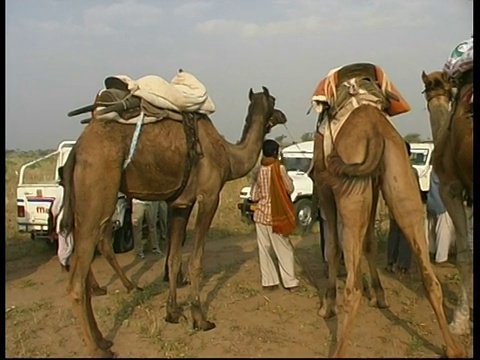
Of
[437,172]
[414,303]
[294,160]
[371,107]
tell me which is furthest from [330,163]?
[294,160]

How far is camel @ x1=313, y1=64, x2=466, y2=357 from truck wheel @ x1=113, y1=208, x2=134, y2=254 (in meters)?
6.85

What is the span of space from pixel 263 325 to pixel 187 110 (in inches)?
95.8

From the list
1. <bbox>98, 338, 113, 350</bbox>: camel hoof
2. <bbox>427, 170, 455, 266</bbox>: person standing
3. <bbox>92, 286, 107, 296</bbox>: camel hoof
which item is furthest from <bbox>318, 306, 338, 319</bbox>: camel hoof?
<bbox>427, 170, 455, 266</bbox>: person standing

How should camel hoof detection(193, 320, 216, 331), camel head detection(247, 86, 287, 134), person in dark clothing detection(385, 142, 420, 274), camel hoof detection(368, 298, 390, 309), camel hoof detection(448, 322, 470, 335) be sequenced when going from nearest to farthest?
camel hoof detection(448, 322, 470, 335) < camel hoof detection(193, 320, 216, 331) < camel hoof detection(368, 298, 390, 309) < camel head detection(247, 86, 287, 134) < person in dark clothing detection(385, 142, 420, 274)

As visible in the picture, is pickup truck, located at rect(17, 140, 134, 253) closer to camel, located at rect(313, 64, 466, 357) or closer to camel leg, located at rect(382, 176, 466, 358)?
camel, located at rect(313, 64, 466, 357)

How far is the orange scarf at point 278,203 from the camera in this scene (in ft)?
25.4

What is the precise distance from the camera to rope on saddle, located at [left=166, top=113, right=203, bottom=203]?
600 cm

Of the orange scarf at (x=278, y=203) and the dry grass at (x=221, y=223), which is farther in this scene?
the dry grass at (x=221, y=223)

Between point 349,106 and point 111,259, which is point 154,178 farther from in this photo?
point 111,259

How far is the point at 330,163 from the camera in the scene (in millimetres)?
4816

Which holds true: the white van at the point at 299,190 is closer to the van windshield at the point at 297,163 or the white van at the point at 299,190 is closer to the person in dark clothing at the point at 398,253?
the van windshield at the point at 297,163

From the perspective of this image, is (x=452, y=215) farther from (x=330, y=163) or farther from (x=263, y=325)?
(x=263, y=325)

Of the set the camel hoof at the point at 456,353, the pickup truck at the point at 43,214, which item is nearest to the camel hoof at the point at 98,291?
the pickup truck at the point at 43,214

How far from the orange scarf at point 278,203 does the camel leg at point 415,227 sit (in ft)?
8.77
